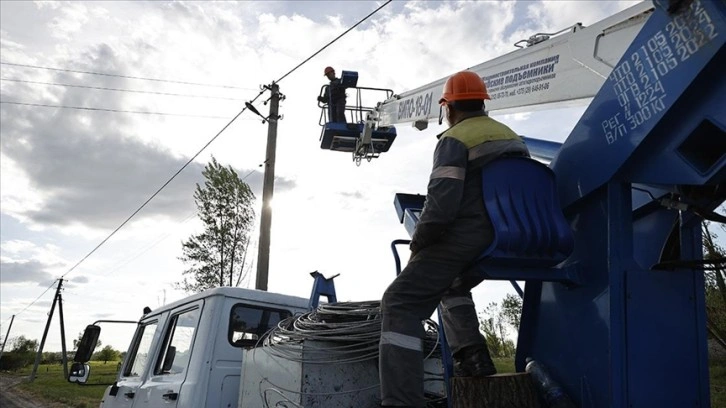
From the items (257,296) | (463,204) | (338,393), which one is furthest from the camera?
(257,296)

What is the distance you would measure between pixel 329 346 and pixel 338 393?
27cm

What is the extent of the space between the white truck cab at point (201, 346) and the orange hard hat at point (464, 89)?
8.45ft

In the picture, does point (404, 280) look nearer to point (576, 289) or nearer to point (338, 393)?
point (576, 289)

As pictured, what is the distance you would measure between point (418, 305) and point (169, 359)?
121 inches

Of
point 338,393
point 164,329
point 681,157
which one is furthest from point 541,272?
point 164,329

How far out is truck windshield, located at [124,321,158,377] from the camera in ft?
17.7

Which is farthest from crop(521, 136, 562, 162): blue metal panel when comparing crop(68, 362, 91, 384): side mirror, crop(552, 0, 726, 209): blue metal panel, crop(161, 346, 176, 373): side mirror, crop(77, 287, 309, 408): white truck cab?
crop(68, 362, 91, 384): side mirror

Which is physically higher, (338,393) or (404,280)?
(404,280)

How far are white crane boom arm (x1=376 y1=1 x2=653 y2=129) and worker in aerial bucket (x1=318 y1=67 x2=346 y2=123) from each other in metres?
3.69

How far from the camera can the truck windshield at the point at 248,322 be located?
15.2 ft

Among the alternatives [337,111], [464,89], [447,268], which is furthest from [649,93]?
[337,111]

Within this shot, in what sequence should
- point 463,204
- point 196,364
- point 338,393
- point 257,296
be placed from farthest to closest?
point 257,296 < point 196,364 < point 338,393 < point 463,204

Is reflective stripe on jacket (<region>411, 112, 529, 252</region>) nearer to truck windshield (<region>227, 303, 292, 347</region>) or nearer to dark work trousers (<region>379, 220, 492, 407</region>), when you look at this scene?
dark work trousers (<region>379, 220, 492, 407</region>)

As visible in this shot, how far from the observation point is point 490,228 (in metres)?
2.56
